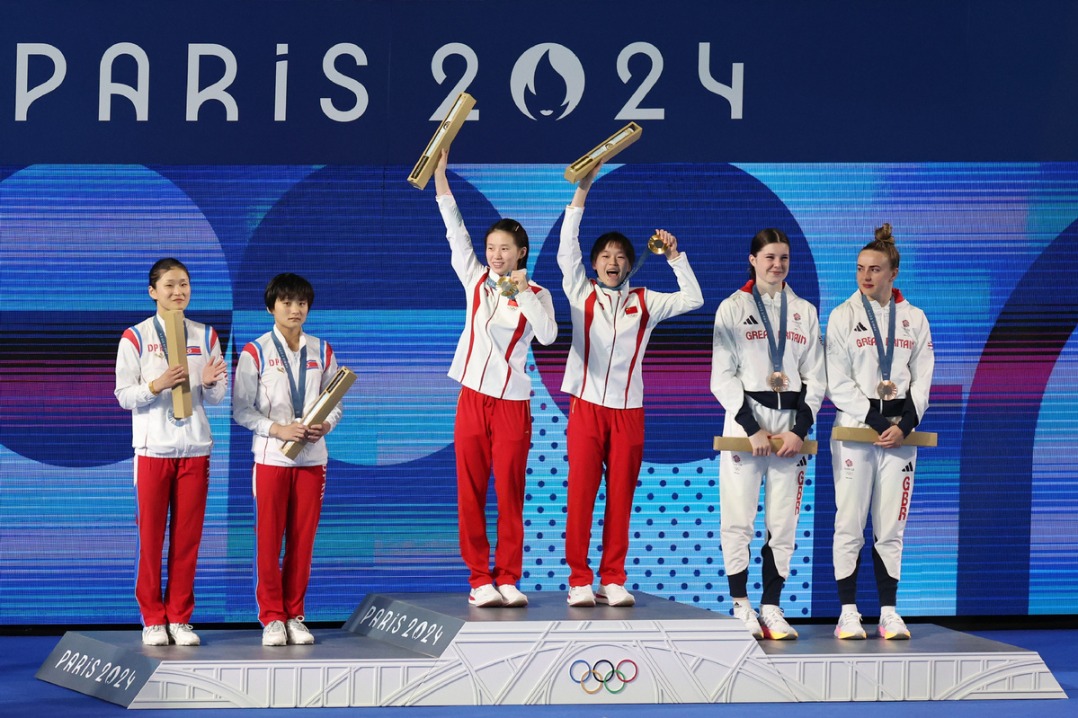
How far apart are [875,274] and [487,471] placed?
1.96 metres

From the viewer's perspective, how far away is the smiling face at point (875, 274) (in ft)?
19.5

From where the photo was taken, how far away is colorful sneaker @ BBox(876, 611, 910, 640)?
19.2 ft

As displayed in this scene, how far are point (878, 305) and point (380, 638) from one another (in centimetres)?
268

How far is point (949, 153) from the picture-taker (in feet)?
24.0

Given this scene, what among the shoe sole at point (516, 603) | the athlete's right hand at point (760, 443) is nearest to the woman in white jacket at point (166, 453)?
the shoe sole at point (516, 603)

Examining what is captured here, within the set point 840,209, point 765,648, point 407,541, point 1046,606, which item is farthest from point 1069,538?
point 407,541

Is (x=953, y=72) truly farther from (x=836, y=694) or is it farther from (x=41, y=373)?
(x=41, y=373)

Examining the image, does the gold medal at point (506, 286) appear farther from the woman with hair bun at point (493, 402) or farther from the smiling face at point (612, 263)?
the smiling face at point (612, 263)

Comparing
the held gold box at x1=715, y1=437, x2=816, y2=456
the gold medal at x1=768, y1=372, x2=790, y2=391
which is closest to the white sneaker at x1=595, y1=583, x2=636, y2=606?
the held gold box at x1=715, y1=437, x2=816, y2=456

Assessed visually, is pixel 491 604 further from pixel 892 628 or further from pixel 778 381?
pixel 892 628

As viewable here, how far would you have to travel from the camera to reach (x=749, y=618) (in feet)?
19.1

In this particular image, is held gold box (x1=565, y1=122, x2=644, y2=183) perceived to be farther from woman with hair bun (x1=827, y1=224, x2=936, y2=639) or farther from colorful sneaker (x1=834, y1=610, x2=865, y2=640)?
colorful sneaker (x1=834, y1=610, x2=865, y2=640)

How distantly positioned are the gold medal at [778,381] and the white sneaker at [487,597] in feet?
4.90

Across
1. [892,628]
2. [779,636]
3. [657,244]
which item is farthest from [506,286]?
[892,628]
